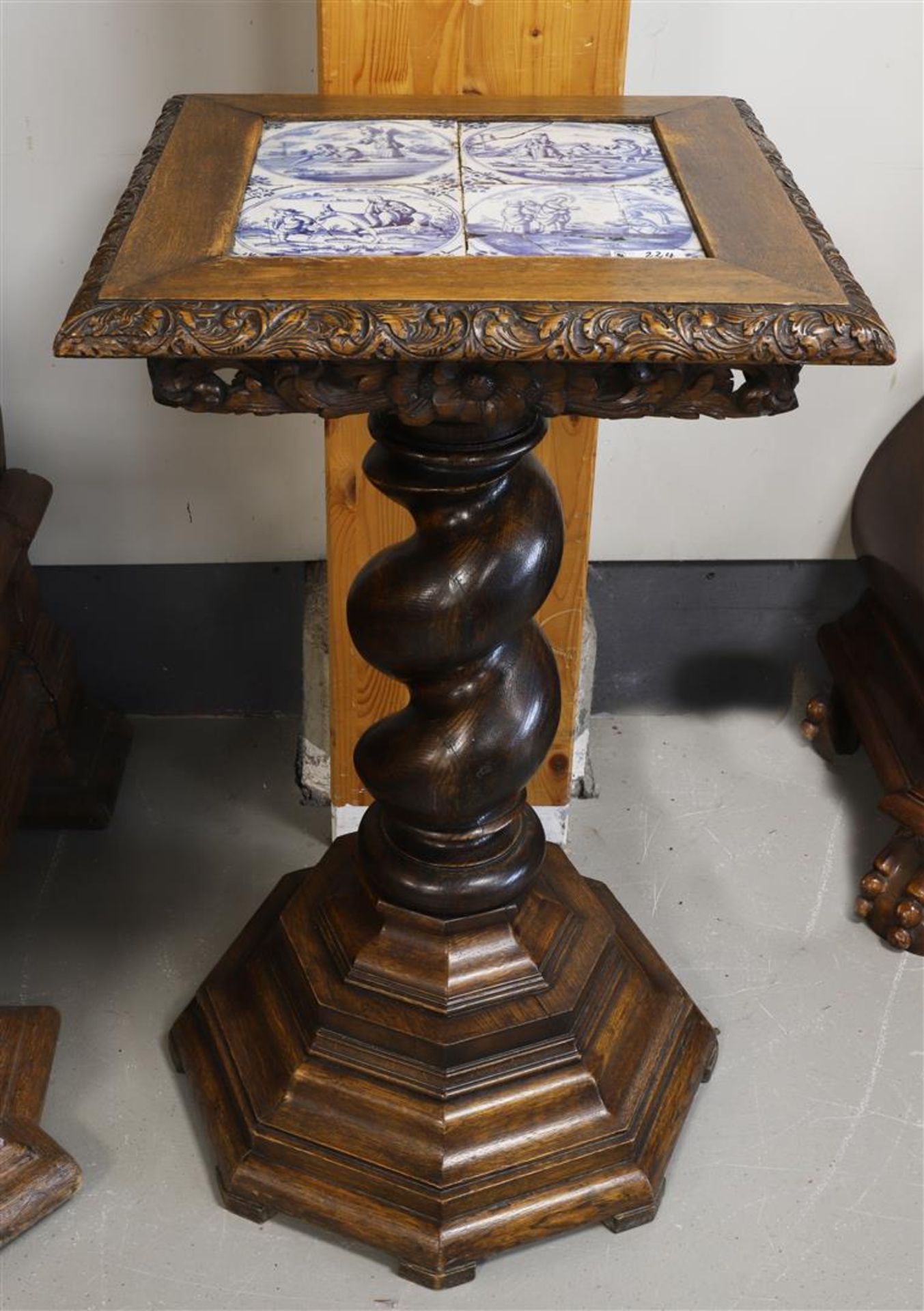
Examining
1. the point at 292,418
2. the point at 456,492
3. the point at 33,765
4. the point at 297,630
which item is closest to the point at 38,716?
the point at 33,765

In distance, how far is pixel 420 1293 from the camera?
1.62 m

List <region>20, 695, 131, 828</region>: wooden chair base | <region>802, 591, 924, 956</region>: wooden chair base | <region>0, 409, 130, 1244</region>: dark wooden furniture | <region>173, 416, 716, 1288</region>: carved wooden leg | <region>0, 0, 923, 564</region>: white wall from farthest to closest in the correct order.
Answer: <region>20, 695, 131, 828</region>: wooden chair base < <region>802, 591, 924, 956</region>: wooden chair base < <region>0, 0, 923, 564</region>: white wall < <region>0, 409, 130, 1244</region>: dark wooden furniture < <region>173, 416, 716, 1288</region>: carved wooden leg

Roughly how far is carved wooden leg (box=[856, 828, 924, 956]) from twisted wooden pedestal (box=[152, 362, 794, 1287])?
0.36m

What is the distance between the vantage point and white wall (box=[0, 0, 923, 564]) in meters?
1.92

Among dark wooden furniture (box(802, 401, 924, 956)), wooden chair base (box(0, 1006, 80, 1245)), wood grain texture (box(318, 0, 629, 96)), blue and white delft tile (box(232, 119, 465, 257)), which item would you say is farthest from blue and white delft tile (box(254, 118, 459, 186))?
wooden chair base (box(0, 1006, 80, 1245))

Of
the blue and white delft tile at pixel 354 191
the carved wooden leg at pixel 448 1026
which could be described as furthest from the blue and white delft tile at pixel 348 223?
the carved wooden leg at pixel 448 1026

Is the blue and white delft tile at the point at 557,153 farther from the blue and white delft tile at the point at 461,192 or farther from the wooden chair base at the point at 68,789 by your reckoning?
the wooden chair base at the point at 68,789

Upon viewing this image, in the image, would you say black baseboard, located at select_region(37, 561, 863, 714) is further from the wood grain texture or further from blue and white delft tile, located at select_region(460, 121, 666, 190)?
blue and white delft tile, located at select_region(460, 121, 666, 190)

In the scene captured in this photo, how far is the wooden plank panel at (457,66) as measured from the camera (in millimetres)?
1702

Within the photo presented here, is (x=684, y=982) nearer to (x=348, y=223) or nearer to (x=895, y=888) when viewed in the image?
(x=895, y=888)

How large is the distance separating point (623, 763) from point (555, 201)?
48.3 inches

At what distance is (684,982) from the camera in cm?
200

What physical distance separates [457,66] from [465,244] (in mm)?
605

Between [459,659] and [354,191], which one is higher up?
Answer: [354,191]
